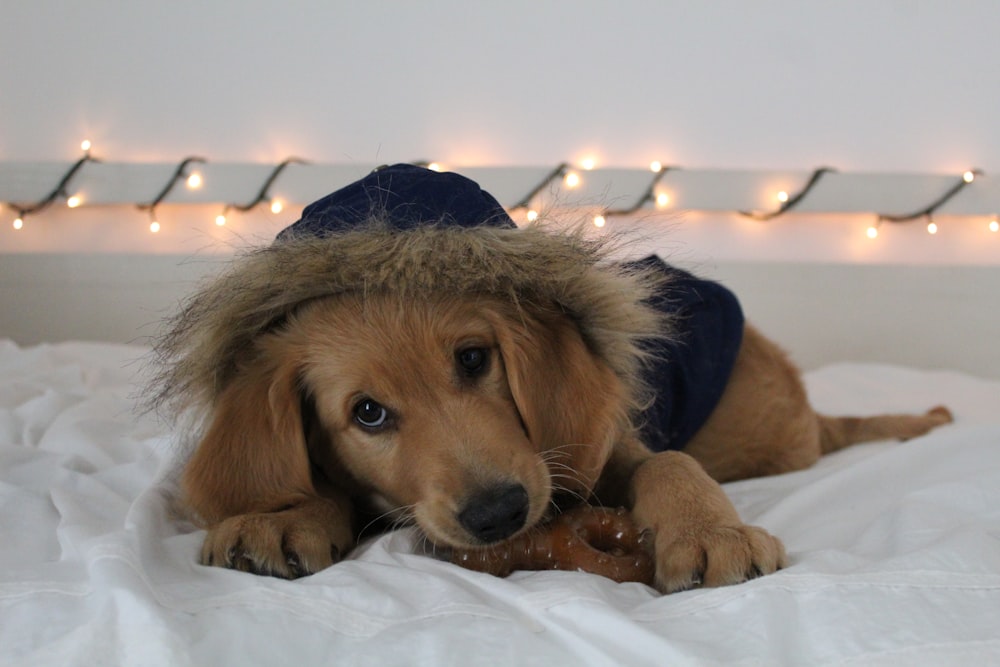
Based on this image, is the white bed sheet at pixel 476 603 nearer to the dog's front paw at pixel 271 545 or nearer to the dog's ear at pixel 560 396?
the dog's front paw at pixel 271 545

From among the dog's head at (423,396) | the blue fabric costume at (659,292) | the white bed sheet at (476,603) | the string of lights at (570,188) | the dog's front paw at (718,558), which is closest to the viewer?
the white bed sheet at (476,603)

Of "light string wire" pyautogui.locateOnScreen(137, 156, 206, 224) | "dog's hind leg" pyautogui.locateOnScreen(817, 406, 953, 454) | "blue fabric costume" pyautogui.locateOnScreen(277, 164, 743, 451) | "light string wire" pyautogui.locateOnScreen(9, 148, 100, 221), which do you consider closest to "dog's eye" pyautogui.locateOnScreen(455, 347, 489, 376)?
"blue fabric costume" pyautogui.locateOnScreen(277, 164, 743, 451)

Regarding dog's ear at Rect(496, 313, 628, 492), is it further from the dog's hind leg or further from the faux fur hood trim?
the dog's hind leg

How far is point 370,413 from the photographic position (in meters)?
1.49

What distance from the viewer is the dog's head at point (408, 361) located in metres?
1.41

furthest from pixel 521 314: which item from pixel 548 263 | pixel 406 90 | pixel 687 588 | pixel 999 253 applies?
pixel 999 253

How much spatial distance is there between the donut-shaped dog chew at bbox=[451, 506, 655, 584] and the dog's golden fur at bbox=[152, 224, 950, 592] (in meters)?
0.04

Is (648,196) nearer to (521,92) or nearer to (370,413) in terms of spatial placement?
(521,92)

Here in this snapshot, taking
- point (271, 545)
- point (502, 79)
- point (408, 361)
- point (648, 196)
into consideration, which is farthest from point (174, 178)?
point (271, 545)

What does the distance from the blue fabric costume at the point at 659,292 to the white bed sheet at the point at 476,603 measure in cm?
54

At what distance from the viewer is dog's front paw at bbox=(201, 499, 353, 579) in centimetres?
125

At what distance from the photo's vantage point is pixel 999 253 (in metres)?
4.18

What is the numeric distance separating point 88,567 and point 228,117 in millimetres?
3458

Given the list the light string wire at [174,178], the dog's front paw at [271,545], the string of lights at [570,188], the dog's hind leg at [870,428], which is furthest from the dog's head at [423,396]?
the light string wire at [174,178]
